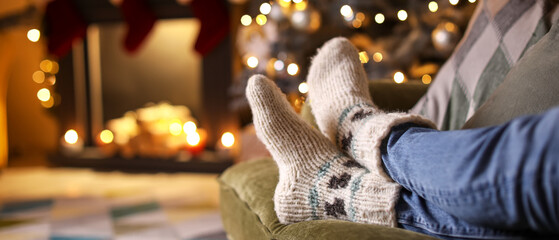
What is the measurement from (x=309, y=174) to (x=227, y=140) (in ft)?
6.19

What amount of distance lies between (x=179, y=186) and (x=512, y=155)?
6.85ft

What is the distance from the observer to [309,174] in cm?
79

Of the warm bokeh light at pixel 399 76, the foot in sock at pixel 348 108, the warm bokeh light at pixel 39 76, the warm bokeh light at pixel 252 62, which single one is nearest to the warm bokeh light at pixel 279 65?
the warm bokeh light at pixel 252 62

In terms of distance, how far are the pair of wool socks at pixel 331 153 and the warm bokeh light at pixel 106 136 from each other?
2.16m

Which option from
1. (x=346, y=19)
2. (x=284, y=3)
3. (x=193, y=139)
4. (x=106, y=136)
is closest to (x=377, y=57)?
(x=346, y=19)

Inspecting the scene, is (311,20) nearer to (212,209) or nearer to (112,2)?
(212,209)

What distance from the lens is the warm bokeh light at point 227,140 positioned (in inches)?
104

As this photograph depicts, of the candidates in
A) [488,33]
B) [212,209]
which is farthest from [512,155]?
[212,209]

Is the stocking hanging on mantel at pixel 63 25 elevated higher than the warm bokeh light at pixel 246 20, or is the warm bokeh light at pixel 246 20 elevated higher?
the stocking hanging on mantel at pixel 63 25

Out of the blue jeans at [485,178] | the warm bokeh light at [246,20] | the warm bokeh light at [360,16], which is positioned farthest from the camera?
the warm bokeh light at [246,20]

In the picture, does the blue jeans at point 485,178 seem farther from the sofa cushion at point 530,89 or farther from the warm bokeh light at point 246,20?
the warm bokeh light at point 246,20

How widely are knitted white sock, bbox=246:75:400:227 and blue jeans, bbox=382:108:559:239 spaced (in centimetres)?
6

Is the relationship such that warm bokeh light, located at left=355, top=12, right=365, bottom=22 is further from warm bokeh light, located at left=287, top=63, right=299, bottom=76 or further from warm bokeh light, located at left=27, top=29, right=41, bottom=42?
warm bokeh light, located at left=27, top=29, right=41, bottom=42

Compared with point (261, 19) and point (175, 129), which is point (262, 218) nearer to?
point (261, 19)
